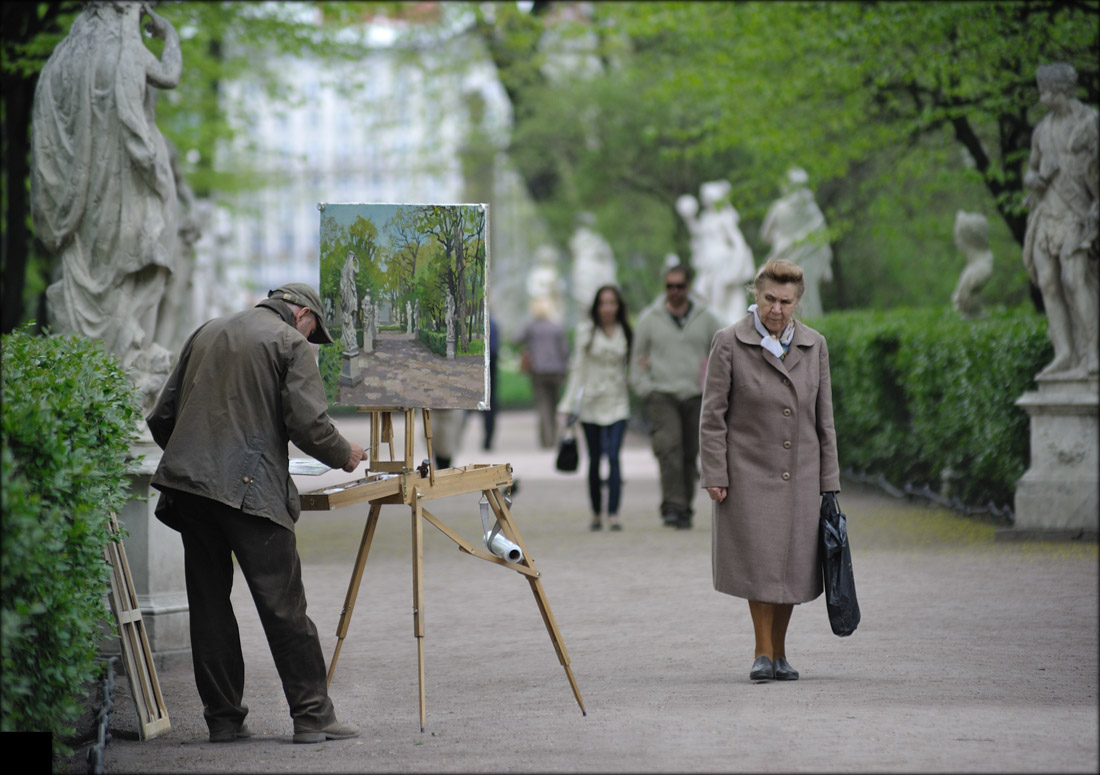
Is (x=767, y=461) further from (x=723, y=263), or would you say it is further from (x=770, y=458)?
(x=723, y=263)

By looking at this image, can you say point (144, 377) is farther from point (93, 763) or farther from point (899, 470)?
point (899, 470)

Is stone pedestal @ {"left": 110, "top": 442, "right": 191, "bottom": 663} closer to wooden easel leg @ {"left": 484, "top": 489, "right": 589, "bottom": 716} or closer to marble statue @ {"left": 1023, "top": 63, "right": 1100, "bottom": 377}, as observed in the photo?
wooden easel leg @ {"left": 484, "top": 489, "right": 589, "bottom": 716}

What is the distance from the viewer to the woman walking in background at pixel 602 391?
40.9ft

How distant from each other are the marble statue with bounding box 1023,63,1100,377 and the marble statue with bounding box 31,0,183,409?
6298 mm

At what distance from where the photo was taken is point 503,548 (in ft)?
20.0

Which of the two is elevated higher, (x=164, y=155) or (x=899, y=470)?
(x=164, y=155)

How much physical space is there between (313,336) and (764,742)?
2.38 m

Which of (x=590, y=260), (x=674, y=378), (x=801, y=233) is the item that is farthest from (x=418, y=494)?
(x=590, y=260)

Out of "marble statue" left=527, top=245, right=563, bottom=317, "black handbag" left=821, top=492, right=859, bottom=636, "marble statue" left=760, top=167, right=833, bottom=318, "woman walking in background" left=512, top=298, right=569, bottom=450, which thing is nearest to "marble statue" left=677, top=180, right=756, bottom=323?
"woman walking in background" left=512, top=298, right=569, bottom=450

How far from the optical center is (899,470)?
1477cm

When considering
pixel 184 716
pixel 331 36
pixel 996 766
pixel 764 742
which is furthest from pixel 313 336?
pixel 331 36

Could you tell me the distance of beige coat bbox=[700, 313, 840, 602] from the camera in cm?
674

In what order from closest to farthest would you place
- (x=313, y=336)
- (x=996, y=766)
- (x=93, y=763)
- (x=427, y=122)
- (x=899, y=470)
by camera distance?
(x=996, y=766), (x=93, y=763), (x=313, y=336), (x=899, y=470), (x=427, y=122)

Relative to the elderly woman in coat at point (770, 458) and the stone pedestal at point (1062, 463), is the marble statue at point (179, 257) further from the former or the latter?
the stone pedestal at point (1062, 463)
